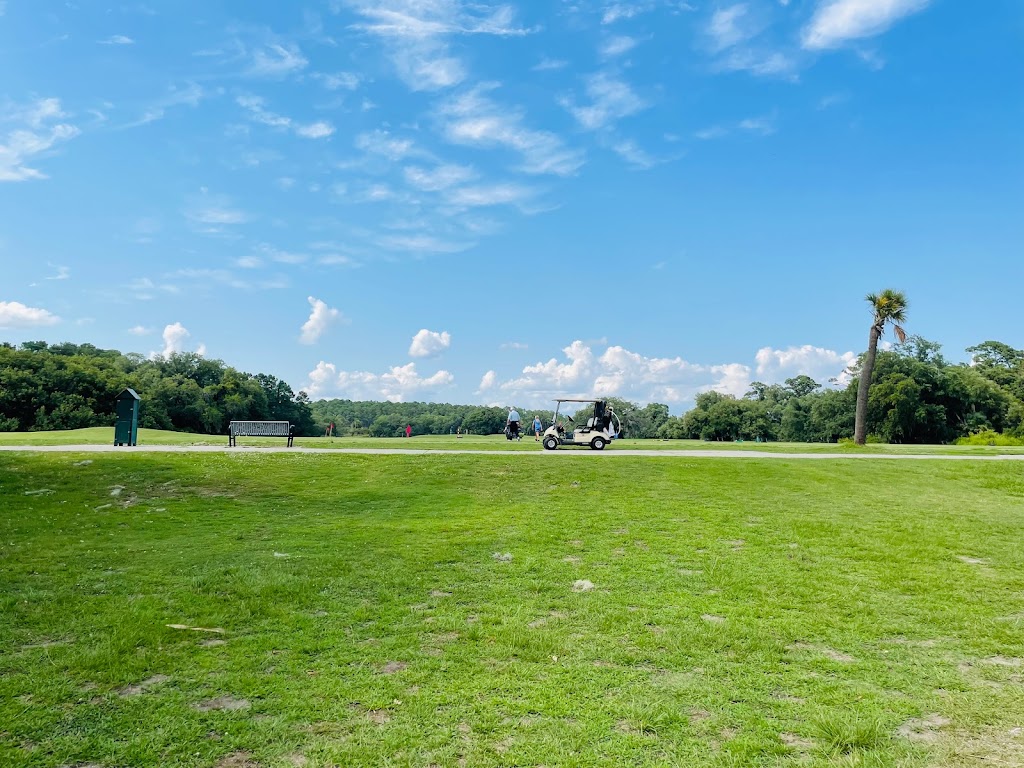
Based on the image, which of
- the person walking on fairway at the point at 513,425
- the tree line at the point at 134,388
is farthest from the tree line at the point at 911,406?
the tree line at the point at 134,388

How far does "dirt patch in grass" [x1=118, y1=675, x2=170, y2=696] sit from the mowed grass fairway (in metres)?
0.02

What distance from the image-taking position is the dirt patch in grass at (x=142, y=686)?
4527 millimetres

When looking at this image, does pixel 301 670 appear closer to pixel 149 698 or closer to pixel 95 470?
pixel 149 698

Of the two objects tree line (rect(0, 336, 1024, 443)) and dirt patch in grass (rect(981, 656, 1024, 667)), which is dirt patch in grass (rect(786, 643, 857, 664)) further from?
tree line (rect(0, 336, 1024, 443))

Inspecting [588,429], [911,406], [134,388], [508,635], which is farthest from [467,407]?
[508,635]

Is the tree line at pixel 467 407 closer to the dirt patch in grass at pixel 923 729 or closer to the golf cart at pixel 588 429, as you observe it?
the golf cart at pixel 588 429

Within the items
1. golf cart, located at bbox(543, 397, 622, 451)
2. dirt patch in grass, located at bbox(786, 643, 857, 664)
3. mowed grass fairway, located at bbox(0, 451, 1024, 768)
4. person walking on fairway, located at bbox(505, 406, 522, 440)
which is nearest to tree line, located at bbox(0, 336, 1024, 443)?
person walking on fairway, located at bbox(505, 406, 522, 440)

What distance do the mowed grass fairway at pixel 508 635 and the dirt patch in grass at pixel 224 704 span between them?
51 mm

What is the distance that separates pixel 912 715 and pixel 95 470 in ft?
57.6

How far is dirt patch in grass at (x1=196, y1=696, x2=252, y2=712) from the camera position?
4.29m

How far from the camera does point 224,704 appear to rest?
14.3 feet

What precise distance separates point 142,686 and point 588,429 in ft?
67.1

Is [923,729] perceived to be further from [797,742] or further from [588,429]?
[588,429]

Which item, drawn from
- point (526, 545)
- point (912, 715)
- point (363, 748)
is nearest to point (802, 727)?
point (912, 715)
